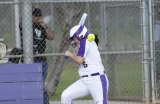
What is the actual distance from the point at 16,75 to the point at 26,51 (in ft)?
1.60

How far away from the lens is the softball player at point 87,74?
26.5 ft

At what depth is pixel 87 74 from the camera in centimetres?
813

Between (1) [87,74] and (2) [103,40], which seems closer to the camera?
(1) [87,74]

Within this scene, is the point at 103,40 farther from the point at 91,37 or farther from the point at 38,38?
the point at 91,37

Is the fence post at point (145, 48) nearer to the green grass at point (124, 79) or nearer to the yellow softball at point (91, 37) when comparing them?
the green grass at point (124, 79)

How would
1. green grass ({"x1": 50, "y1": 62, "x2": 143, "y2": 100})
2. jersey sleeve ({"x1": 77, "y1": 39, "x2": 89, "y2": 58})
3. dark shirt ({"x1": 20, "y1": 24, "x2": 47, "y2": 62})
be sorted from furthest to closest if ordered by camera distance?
green grass ({"x1": 50, "y1": 62, "x2": 143, "y2": 100}) < dark shirt ({"x1": 20, "y1": 24, "x2": 47, "y2": 62}) < jersey sleeve ({"x1": 77, "y1": 39, "x2": 89, "y2": 58})

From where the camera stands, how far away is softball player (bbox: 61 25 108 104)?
808cm

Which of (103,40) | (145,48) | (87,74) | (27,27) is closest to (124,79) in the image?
(103,40)

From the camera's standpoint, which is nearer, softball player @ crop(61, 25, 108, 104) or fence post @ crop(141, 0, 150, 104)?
softball player @ crop(61, 25, 108, 104)

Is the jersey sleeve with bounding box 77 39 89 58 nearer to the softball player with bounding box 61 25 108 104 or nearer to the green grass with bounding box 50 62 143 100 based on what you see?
the softball player with bounding box 61 25 108 104

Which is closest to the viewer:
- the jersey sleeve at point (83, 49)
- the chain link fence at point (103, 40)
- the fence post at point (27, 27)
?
the jersey sleeve at point (83, 49)

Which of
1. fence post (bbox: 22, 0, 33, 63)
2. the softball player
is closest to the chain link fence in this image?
fence post (bbox: 22, 0, 33, 63)

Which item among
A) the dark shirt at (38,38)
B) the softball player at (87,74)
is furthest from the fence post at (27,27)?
the softball player at (87,74)

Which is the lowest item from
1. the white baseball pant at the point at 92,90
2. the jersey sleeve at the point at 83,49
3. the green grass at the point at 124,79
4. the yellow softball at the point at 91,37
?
the green grass at the point at 124,79
